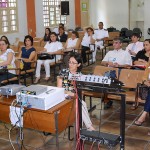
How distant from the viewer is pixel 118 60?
5.88m

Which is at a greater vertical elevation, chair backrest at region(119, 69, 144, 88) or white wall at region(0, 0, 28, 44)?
white wall at region(0, 0, 28, 44)

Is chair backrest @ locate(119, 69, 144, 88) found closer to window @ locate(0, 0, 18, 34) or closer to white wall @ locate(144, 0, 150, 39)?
window @ locate(0, 0, 18, 34)

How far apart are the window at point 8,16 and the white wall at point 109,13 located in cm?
527

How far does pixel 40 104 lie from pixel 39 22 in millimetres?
8728

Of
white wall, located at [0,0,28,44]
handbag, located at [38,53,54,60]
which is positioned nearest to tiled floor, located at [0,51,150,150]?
handbag, located at [38,53,54,60]

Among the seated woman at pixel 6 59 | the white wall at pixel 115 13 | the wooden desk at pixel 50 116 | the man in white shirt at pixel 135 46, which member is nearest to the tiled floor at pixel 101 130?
the wooden desk at pixel 50 116

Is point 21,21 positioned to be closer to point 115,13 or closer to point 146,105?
point 115,13

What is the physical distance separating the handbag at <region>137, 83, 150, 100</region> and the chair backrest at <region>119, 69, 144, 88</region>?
1.13 feet

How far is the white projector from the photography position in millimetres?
3233

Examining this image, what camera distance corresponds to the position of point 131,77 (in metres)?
4.82

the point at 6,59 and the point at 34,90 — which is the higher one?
the point at 6,59

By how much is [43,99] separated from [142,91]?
5.54 ft

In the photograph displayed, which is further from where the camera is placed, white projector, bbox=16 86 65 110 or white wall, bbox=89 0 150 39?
white wall, bbox=89 0 150 39

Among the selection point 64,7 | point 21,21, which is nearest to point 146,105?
point 21,21
